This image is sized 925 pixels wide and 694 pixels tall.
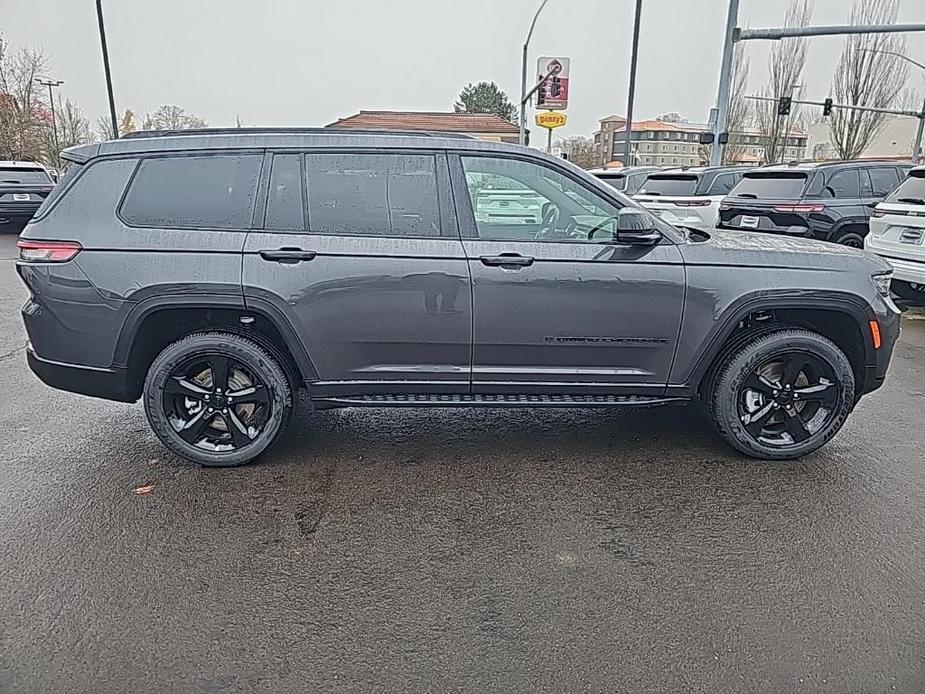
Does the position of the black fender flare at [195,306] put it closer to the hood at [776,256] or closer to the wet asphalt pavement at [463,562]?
the wet asphalt pavement at [463,562]

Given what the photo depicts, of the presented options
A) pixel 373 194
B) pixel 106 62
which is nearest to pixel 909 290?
pixel 373 194

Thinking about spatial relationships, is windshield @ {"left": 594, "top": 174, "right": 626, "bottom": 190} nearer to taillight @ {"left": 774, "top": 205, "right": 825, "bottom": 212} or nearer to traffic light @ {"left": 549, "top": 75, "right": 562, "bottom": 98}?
taillight @ {"left": 774, "top": 205, "right": 825, "bottom": 212}

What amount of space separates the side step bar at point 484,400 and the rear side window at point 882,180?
8.07 meters

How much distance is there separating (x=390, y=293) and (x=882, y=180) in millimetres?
9396

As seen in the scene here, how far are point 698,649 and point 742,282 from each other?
200 cm

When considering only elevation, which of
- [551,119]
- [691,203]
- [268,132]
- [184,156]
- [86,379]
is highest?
[551,119]

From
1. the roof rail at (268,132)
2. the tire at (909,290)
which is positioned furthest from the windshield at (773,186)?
the roof rail at (268,132)

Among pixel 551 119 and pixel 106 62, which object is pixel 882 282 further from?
pixel 106 62

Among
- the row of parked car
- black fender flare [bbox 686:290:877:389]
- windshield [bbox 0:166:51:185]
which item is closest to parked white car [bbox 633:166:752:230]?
the row of parked car

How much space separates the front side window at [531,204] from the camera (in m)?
3.65

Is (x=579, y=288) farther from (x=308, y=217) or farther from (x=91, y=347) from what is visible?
(x=91, y=347)

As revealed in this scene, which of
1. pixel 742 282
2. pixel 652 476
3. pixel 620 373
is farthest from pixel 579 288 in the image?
pixel 652 476

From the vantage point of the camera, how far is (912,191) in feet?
24.5

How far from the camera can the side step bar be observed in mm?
3785
